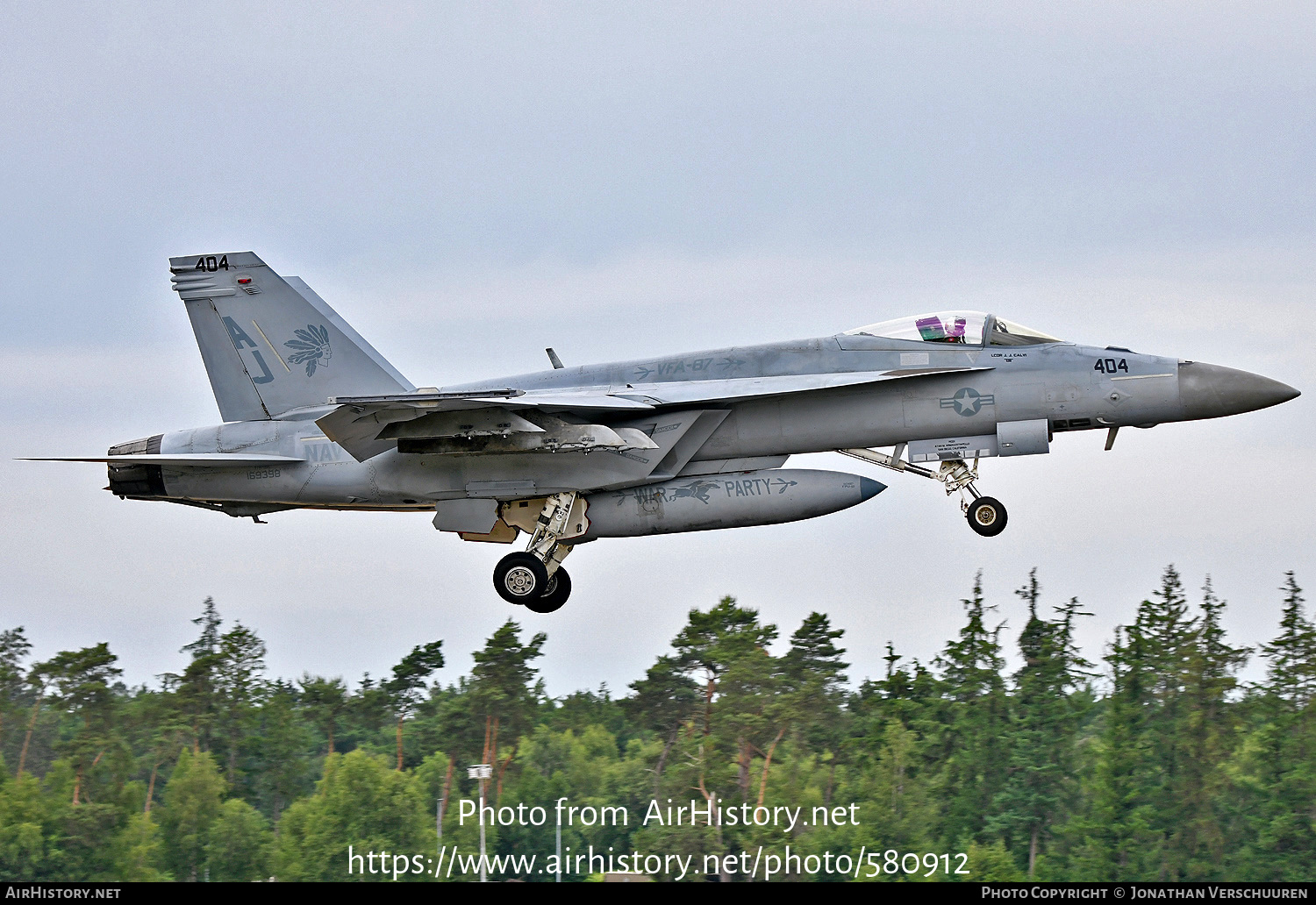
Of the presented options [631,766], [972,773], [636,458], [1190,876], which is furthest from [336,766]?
[636,458]

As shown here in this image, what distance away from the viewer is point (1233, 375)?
1722 cm

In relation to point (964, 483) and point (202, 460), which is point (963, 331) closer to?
point (964, 483)

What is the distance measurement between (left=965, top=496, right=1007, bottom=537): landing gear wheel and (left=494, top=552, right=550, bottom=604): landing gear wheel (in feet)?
17.5

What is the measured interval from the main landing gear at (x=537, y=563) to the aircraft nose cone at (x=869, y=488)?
11.8 ft

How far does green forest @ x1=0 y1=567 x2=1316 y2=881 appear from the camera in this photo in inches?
1834

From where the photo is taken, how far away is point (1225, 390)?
17141 millimetres

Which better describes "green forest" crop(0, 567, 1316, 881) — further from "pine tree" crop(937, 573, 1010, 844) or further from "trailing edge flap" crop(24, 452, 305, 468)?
"trailing edge flap" crop(24, 452, 305, 468)

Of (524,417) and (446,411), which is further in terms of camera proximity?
(524,417)

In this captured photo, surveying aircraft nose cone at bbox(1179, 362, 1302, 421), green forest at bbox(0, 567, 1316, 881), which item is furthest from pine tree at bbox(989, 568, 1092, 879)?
aircraft nose cone at bbox(1179, 362, 1302, 421)

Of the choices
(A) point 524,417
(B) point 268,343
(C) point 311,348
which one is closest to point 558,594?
(A) point 524,417

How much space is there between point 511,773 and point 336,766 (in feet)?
19.2

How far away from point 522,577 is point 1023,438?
6370 millimetres

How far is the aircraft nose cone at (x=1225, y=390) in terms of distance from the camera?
17.1 meters

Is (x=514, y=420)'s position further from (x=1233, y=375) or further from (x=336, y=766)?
(x=336, y=766)
